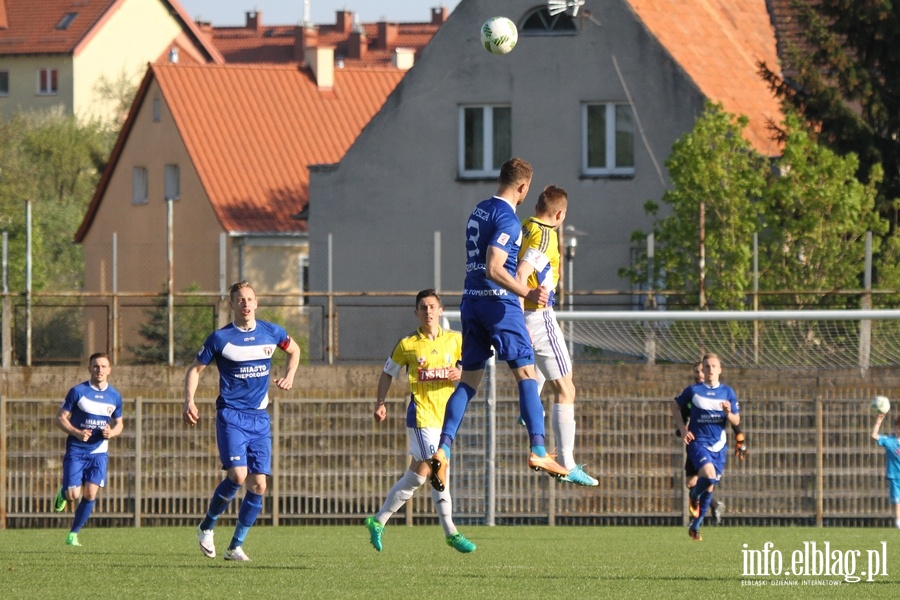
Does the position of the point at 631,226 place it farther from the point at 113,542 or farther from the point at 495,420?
the point at 113,542

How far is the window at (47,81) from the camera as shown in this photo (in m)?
73.5

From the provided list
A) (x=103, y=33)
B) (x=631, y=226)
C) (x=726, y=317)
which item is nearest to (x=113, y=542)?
(x=726, y=317)

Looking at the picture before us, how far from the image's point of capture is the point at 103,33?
72938 millimetres

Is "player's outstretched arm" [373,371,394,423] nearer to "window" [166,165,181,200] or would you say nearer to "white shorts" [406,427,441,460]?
"white shorts" [406,427,441,460]

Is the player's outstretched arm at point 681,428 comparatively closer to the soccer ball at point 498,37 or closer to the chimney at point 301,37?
the soccer ball at point 498,37

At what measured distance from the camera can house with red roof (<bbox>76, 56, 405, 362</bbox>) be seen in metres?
39.9

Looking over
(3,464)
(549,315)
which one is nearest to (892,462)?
(549,315)

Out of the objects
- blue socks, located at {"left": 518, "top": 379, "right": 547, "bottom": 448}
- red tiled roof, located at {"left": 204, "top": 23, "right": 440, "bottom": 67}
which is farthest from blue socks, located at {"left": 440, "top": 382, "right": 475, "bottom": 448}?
red tiled roof, located at {"left": 204, "top": 23, "right": 440, "bottom": 67}

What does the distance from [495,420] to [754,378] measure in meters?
3.41

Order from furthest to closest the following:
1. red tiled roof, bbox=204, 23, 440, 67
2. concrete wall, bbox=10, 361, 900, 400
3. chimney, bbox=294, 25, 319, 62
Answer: red tiled roof, bbox=204, 23, 440, 67
chimney, bbox=294, 25, 319, 62
concrete wall, bbox=10, 361, 900, 400

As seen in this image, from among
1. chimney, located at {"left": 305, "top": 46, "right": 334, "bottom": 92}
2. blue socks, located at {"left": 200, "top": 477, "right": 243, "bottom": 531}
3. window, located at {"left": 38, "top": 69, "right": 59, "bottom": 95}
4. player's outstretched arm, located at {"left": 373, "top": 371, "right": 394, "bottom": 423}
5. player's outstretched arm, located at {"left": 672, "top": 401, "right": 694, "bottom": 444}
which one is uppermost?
window, located at {"left": 38, "top": 69, "right": 59, "bottom": 95}

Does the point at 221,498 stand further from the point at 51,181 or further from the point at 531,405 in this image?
the point at 51,181

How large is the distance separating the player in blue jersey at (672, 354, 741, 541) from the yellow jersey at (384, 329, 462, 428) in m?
4.03

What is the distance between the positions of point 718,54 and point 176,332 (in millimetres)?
12131
